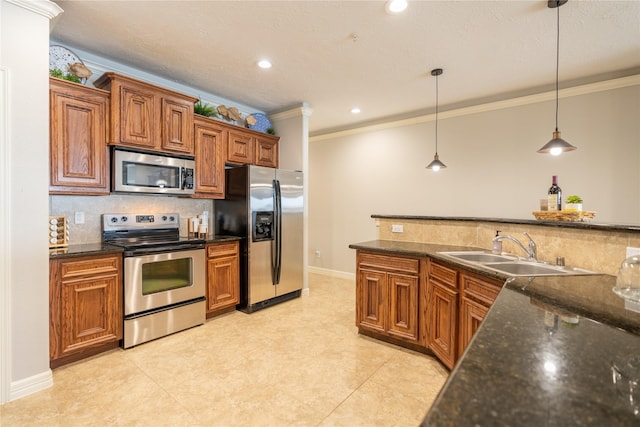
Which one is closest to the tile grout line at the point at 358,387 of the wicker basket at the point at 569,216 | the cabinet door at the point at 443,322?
the cabinet door at the point at 443,322

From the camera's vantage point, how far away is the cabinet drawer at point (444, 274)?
7.47ft

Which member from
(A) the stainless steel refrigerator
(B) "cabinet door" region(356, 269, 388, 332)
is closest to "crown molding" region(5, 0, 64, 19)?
(A) the stainless steel refrigerator

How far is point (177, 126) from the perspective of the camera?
3.27m

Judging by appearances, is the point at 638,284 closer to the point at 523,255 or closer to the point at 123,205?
the point at 523,255

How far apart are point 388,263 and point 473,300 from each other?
85 cm

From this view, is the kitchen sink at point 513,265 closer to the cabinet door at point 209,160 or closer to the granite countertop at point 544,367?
the granite countertop at point 544,367

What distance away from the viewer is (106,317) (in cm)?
261

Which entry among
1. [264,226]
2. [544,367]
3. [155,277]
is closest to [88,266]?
[155,277]

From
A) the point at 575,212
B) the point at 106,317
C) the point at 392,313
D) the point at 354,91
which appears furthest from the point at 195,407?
the point at 354,91

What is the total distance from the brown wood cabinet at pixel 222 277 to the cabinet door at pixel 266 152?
1.23 m

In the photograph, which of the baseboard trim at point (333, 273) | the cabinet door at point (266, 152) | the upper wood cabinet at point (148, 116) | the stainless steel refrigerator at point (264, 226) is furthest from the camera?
the baseboard trim at point (333, 273)

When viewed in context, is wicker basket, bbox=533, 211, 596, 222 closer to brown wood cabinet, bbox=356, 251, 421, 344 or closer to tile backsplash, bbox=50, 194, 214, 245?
brown wood cabinet, bbox=356, 251, 421, 344

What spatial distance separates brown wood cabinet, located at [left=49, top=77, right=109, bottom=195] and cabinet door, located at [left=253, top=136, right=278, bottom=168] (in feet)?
5.75

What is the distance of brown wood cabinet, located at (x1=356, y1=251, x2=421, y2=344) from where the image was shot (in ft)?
8.82
